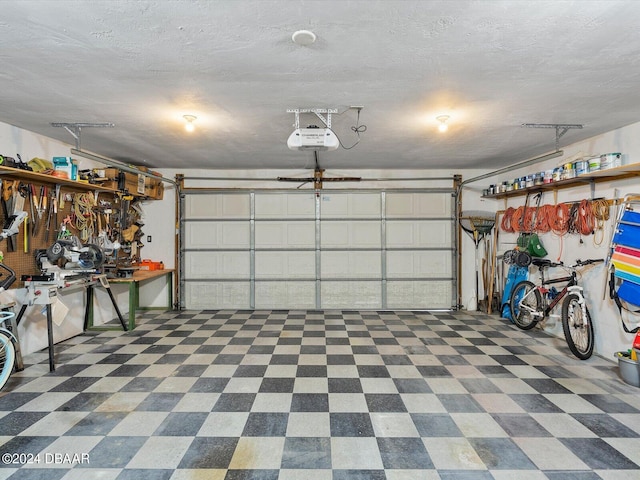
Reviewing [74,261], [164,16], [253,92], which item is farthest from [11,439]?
[253,92]

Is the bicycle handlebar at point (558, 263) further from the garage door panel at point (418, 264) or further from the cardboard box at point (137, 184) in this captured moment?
the cardboard box at point (137, 184)

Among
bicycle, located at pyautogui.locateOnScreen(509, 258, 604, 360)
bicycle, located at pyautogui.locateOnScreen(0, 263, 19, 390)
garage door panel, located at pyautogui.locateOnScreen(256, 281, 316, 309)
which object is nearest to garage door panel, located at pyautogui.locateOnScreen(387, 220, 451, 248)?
bicycle, located at pyautogui.locateOnScreen(509, 258, 604, 360)

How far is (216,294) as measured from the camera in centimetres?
596

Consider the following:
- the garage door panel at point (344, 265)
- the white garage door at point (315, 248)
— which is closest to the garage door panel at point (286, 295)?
the white garage door at point (315, 248)

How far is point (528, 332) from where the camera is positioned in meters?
4.54

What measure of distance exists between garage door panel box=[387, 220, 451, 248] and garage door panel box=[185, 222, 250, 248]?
2.75 m

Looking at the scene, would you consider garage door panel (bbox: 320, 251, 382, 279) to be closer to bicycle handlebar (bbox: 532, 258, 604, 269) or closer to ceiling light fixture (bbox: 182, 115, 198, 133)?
bicycle handlebar (bbox: 532, 258, 604, 269)

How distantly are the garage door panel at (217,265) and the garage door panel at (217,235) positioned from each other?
17 cm

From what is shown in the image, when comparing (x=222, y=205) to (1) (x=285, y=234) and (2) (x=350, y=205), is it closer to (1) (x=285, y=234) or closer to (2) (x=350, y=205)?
(1) (x=285, y=234)

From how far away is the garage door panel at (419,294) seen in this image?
5898mm

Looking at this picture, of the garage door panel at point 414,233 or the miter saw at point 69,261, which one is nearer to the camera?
the miter saw at point 69,261

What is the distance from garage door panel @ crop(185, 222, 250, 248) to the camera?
594 centimetres

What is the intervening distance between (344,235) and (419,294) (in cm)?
180

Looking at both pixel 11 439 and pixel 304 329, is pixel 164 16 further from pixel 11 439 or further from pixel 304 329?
pixel 304 329
